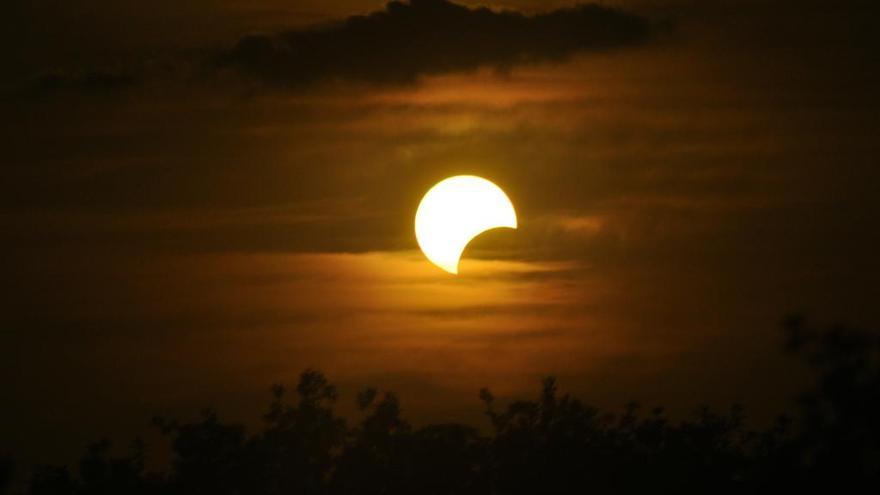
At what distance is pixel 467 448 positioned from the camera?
37344mm

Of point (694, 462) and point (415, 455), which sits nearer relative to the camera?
point (694, 462)

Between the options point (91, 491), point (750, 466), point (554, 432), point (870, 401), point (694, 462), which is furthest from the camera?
point (91, 491)

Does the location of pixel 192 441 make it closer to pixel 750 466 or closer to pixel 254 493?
pixel 254 493

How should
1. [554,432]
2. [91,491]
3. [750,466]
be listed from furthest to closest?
1. [91,491]
2. [554,432]
3. [750,466]

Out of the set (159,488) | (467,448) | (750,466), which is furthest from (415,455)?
(750,466)

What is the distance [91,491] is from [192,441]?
269 centimetres

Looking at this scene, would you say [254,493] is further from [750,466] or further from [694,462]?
[750,466]

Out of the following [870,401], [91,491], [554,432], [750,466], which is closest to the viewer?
[870,401]

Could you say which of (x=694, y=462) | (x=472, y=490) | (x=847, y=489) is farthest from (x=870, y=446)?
(x=472, y=490)

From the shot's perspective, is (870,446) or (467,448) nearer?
(870,446)

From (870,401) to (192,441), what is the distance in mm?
19136

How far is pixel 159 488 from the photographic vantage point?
38.7m

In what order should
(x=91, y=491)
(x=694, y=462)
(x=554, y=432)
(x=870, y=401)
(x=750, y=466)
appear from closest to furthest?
(x=870, y=401), (x=750, y=466), (x=694, y=462), (x=554, y=432), (x=91, y=491)

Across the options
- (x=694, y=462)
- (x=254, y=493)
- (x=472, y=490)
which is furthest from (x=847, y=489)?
(x=254, y=493)
